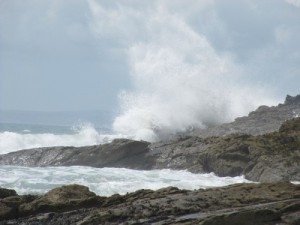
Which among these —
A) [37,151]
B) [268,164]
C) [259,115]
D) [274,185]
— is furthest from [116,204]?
[259,115]

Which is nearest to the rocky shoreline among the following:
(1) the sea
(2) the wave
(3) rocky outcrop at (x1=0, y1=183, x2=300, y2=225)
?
(3) rocky outcrop at (x1=0, y1=183, x2=300, y2=225)

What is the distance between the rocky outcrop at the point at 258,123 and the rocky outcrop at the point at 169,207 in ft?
99.5

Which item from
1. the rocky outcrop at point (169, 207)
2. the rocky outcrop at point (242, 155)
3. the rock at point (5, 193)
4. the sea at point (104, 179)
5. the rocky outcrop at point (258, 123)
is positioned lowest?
the rocky outcrop at point (169, 207)

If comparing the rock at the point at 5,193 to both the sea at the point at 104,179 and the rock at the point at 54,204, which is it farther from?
the sea at the point at 104,179

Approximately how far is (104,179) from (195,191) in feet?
52.4

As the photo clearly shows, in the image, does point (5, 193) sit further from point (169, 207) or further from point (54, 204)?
point (169, 207)

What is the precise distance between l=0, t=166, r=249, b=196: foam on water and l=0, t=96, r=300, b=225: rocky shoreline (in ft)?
5.64

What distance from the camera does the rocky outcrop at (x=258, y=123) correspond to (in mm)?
43219

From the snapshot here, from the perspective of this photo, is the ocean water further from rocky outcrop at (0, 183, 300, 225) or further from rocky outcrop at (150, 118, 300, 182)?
rocky outcrop at (0, 183, 300, 225)

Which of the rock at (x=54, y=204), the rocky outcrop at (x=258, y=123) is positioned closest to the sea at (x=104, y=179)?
the rock at (x=54, y=204)

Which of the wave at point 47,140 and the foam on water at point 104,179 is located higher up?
the wave at point 47,140

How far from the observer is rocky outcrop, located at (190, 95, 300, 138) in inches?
1702

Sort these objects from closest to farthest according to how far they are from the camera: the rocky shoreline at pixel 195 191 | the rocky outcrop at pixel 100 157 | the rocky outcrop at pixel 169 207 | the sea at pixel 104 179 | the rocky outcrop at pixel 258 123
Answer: the rocky outcrop at pixel 169 207, the rocky shoreline at pixel 195 191, the sea at pixel 104 179, the rocky outcrop at pixel 100 157, the rocky outcrop at pixel 258 123

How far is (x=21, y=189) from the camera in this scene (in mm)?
23984
